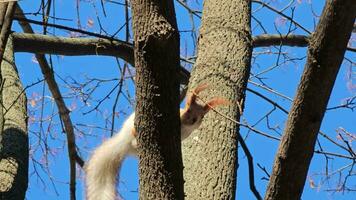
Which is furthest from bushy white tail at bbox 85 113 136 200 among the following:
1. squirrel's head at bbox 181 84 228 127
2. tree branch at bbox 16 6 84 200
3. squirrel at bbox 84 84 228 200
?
tree branch at bbox 16 6 84 200

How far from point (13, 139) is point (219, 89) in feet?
3.16

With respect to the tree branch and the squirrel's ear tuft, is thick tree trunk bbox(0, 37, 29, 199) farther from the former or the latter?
the tree branch

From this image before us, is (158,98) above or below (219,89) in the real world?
below

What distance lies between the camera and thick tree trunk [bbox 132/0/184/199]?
192 cm

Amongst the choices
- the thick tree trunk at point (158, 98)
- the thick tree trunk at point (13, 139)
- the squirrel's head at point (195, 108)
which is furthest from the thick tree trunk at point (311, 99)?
the thick tree trunk at point (13, 139)

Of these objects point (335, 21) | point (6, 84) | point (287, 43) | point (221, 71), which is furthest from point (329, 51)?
point (287, 43)

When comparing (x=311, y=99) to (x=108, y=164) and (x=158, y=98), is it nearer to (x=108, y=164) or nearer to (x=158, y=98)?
(x=158, y=98)

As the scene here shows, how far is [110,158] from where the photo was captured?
325cm

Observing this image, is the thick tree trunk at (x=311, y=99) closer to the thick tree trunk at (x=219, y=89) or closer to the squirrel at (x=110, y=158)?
the thick tree trunk at (x=219, y=89)

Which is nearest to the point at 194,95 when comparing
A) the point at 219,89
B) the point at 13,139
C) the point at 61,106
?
the point at 219,89

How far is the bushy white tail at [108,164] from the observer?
10.2 ft

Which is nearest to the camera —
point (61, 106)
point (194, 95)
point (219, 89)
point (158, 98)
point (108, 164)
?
point (158, 98)

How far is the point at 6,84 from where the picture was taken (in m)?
3.18

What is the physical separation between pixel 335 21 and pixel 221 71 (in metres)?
1.23
